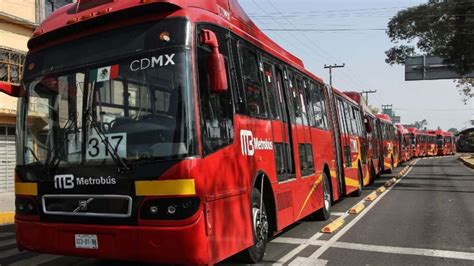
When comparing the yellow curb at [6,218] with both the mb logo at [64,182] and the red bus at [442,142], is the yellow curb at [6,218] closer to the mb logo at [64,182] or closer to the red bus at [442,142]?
the mb logo at [64,182]

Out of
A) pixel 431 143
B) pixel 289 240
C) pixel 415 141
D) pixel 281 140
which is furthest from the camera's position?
pixel 431 143

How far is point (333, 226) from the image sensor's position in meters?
9.96

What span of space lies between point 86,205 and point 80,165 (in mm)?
426

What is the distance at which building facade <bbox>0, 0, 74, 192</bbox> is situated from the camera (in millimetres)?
19562

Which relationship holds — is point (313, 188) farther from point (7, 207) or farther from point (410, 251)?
point (7, 207)

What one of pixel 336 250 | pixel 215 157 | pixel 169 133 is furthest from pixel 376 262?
pixel 169 133

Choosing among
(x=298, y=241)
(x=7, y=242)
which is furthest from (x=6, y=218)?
(x=298, y=241)

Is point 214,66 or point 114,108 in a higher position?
point 214,66

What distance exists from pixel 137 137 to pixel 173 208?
826 mm

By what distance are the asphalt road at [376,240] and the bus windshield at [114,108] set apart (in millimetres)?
2283

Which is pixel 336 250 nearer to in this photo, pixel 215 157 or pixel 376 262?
pixel 376 262

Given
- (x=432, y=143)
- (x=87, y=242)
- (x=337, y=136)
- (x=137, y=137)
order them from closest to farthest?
(x=137, y=137)
(x=87, y=242)
(x=337, y=136)
(x=432, y=143)

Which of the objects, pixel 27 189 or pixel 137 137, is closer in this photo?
pixel 137 137

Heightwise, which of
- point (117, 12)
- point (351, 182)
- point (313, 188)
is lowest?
point (351, 182)
